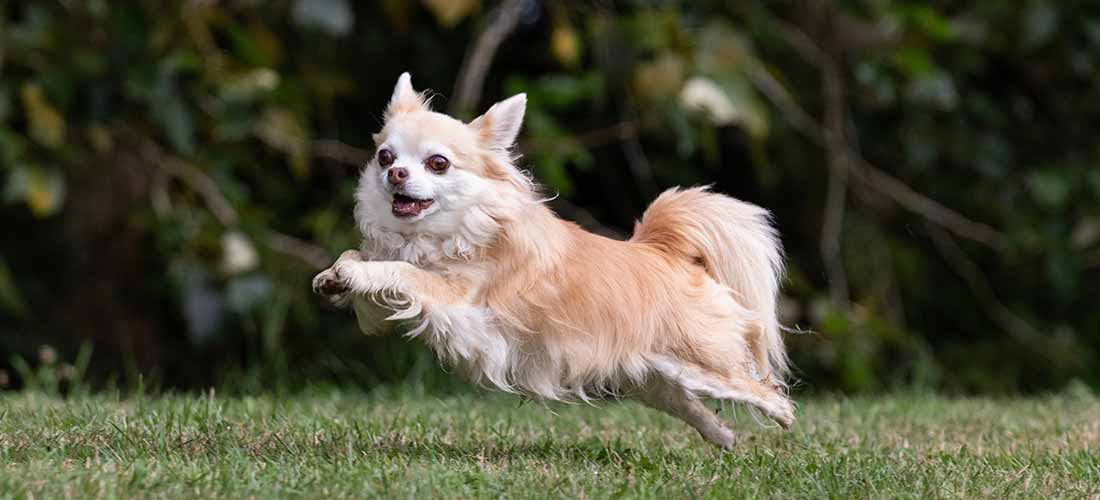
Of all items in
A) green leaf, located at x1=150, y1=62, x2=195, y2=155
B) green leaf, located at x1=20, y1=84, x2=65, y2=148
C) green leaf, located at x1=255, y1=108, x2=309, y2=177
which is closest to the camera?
green leaf, located at x1=20, y1=84, x2=65, y2=148

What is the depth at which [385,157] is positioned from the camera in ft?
13.7

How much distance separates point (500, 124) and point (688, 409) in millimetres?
1067

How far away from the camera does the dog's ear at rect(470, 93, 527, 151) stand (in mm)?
4289

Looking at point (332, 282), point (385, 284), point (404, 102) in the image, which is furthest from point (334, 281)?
point (404, 102)

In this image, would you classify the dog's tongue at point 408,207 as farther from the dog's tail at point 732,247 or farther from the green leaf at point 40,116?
the green leaf at point 40,116

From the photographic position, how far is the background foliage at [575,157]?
7.01 meters

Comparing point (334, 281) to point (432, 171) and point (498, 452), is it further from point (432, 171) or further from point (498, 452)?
point (498, 452)

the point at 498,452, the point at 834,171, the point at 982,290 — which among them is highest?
the point at 834,171

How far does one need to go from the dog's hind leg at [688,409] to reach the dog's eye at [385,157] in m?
1.01

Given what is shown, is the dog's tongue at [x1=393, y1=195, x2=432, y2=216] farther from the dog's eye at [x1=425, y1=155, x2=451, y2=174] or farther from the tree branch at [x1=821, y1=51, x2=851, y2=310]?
the tree branch at [x1=821, y1=51, x2=851, y2=310]

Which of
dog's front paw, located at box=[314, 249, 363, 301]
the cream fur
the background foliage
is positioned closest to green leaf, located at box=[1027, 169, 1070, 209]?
the background foliage

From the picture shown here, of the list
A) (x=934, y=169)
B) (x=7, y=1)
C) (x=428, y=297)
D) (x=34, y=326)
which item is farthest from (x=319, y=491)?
(x=934, y=169)

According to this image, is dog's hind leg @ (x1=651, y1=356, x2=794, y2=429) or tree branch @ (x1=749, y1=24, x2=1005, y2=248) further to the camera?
tree branch @ (x1=749, y1=24, x2=1005, y2=248)

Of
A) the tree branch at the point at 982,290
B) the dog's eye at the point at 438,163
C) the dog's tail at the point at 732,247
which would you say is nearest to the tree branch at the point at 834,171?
the tree branch at the point at 982,290
